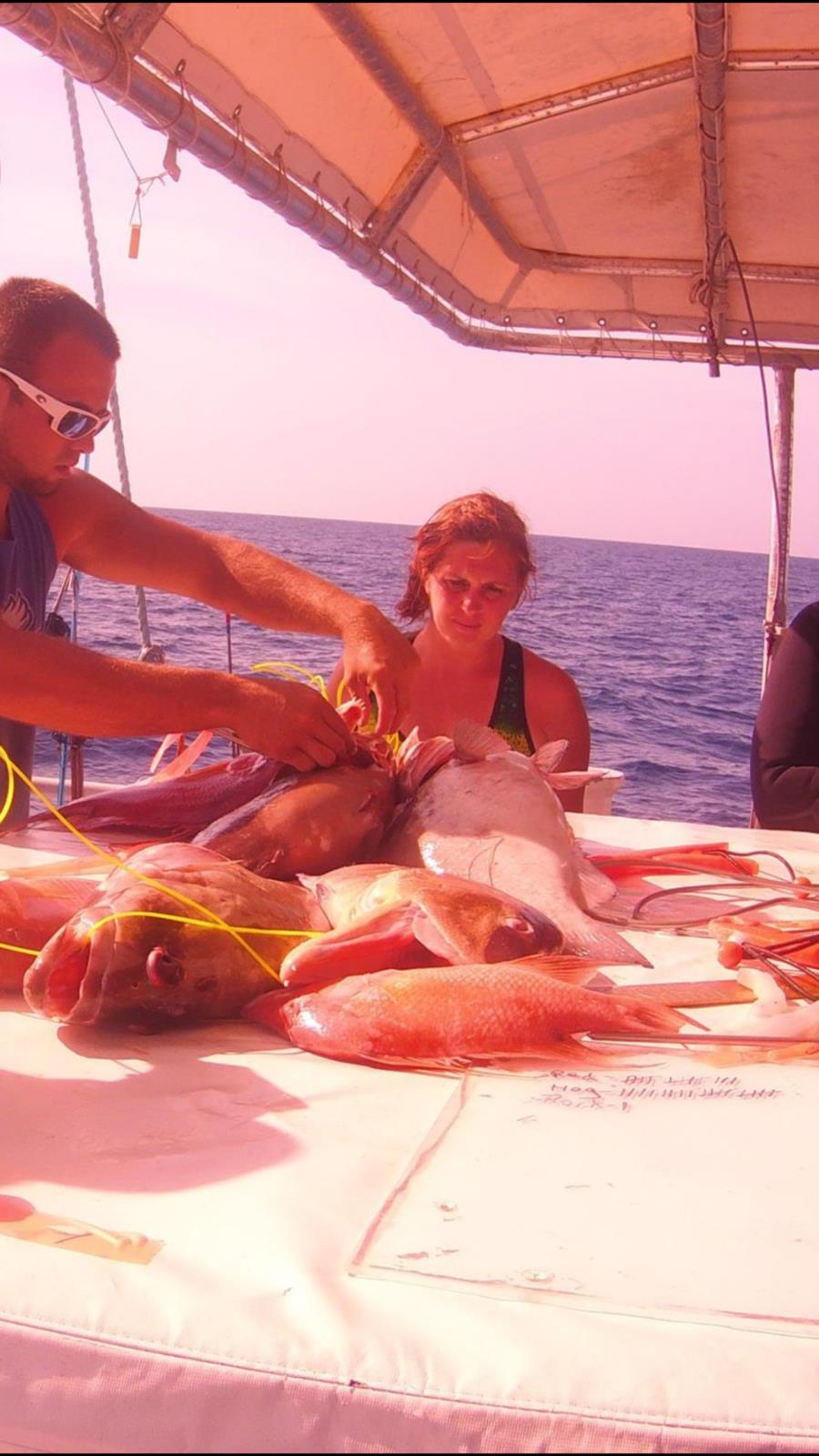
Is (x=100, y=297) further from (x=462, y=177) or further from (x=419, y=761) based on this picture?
(x=419, y=761)

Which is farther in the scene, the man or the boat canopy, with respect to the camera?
the boat canopy

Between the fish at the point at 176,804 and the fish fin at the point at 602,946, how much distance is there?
2.64ft

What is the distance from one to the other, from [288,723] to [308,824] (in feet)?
0.72

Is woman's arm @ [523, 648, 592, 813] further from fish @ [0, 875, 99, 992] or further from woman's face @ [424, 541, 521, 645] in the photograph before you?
fish @ [0, 875, 99, 992]

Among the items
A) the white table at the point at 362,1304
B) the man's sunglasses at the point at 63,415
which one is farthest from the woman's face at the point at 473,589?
the white table at the point at 362,1304

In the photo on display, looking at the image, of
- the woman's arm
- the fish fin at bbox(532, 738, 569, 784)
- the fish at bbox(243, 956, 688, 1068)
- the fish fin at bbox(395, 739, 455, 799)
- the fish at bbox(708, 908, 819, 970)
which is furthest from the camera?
the woman's arm

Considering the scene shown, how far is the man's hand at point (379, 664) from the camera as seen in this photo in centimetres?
301

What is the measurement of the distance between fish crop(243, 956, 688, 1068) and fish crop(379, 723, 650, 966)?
296 mm

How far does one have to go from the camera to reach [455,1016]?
1.79 metres

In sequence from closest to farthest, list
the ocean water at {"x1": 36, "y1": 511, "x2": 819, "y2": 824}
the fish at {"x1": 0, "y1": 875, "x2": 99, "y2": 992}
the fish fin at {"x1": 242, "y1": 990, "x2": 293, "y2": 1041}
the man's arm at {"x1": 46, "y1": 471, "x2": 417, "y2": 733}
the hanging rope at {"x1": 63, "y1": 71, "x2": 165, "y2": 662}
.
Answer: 1. the fish fin at {"x1": 242, "y1": 990, "x2": 293, "y2": 1041}
2. the fish at {"x1": 0, "y1": 875, "x2": 99, "y2": 992}
3. the man's arm at {"x1": 46, "y1": 471, "x2": 417, "y2": 733}
4. the hanging rope at {"x1": 63, "y1": 71, "x2": 165, "y2": 662}
5. the ocean water at {"x1": 36, "y1": 511, "x2": 819, "y2": 824}

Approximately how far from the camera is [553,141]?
426 centimetres

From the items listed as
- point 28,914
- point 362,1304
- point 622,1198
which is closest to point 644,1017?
point 622,1198

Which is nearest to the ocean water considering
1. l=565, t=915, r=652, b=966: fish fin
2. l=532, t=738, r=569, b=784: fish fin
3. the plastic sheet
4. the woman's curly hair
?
the woman's curly hair

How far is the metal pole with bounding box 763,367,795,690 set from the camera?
6.16 metres
